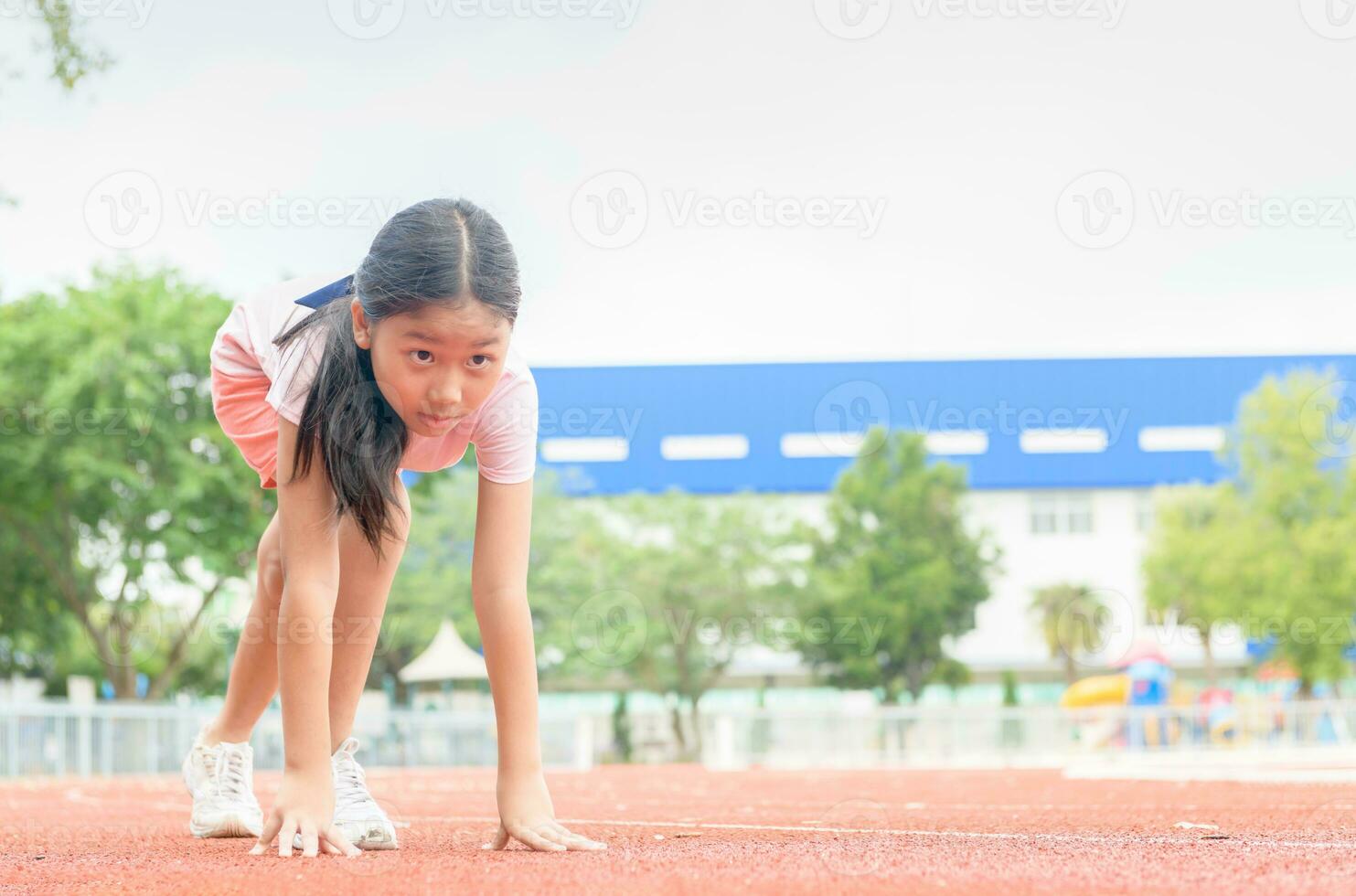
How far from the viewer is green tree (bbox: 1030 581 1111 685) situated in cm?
4531

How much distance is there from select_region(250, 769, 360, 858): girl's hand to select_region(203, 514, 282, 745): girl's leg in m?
0.76

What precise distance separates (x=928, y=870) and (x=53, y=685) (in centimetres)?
4377

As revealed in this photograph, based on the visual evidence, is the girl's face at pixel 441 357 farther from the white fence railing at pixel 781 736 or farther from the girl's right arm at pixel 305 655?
the white fence railing at pixel 781 736

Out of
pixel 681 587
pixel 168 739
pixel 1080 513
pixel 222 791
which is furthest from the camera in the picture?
pixel 1080 513

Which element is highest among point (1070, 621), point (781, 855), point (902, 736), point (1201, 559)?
point (1201, 559)

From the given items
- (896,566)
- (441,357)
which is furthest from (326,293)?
(896,566)

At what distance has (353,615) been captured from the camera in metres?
3.90

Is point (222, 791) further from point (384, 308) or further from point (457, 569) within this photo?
point (457, 569)

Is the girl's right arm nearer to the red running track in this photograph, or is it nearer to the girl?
the girl

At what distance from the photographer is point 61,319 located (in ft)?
71.6

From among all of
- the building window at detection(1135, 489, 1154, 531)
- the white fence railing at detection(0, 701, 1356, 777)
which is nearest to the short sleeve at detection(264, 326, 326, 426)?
the white fence railing at detection(0, 701, 1356, 777)

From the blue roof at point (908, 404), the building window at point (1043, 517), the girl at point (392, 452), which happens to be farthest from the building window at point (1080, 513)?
the girl at point (392, 452)

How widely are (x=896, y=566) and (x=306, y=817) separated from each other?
116 ft

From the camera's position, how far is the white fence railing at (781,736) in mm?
18484
